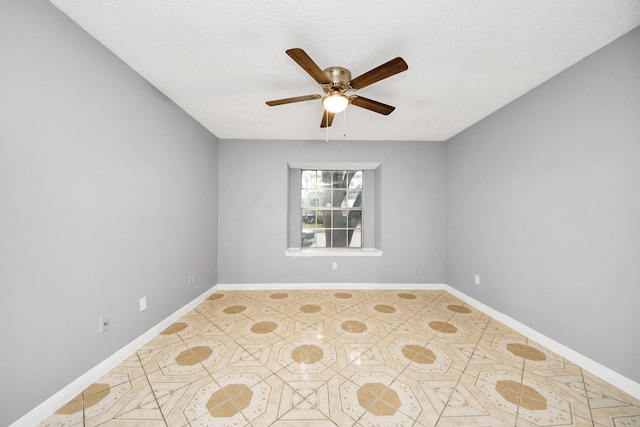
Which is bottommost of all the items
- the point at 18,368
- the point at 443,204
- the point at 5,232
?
the point at 18,368

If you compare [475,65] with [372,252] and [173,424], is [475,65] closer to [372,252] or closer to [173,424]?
[372,252]

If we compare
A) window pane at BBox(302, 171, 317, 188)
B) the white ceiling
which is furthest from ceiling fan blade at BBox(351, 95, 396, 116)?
window pane at BBox(302, 171, 317, 188)

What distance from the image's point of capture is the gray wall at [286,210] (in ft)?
11.9

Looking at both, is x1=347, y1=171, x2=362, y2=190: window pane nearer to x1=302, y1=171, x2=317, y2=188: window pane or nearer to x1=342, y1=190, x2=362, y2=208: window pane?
x1=342, y1=190, x2=362, y2=208: window pane

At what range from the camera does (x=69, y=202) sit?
146 cm

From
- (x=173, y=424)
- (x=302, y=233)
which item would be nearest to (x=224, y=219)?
(x=302, y=233)

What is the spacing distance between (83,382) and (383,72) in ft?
9.82

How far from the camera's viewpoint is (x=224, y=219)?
11.9 feet

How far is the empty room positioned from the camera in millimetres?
1320

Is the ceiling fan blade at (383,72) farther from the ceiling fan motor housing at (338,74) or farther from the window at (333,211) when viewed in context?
the window at (333,211)

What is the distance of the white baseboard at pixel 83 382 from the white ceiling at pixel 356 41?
2.42 meters

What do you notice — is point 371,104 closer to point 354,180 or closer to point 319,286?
point 354,180

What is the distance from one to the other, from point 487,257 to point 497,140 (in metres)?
1.46

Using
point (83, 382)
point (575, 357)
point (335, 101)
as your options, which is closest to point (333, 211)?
point (335, 101)
